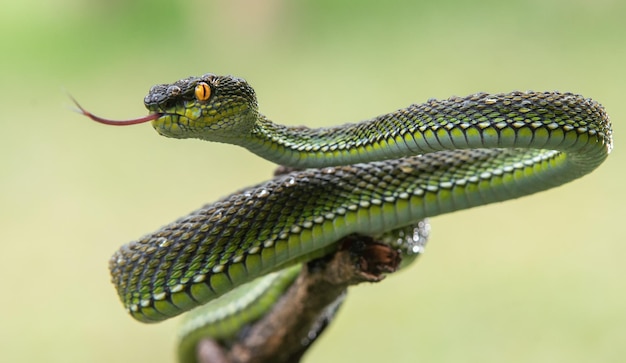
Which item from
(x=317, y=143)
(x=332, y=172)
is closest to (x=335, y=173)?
(x=332, y=172)

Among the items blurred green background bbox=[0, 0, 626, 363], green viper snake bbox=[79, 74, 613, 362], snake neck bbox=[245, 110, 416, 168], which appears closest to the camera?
green viper snake bbox=[79, 74, 613, 362]

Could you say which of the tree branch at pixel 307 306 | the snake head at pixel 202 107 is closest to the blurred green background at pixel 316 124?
the tree branch at pixel 307 306

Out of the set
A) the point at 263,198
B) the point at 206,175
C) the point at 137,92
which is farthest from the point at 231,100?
the point at 206,175

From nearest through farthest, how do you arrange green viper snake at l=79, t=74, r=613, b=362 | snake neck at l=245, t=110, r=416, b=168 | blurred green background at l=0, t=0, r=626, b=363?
green viper snake at l=79, t=74, r=613, b=362 → snake neck at l=245, t=110, r=416, b=168 → blurred green background at l=0, t=0, r=626, b=363

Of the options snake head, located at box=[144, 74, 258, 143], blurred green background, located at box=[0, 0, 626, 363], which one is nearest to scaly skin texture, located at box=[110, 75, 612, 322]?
snake head, located at box=[144, 74, 258, 143]

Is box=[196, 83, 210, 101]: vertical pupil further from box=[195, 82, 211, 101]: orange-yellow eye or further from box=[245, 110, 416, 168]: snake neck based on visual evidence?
box=[245, 110, 416, 168]: snake neck

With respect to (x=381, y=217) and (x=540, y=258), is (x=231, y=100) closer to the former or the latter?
(x=381, y=217)

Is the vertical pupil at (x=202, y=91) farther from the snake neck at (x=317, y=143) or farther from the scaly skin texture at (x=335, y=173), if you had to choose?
the snake neck at (x=317, y=143)
